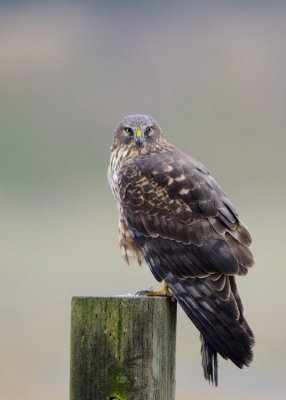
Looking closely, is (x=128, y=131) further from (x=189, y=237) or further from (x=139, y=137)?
(x=189, y=237)

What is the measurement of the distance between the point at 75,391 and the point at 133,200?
2.30m

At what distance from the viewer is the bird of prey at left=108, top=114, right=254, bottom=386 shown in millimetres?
4395

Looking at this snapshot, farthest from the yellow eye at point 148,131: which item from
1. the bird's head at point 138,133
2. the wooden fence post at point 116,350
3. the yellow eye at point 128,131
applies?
the wooden fence post at point 116,350

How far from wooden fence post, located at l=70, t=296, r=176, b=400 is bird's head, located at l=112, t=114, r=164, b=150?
2887 mm

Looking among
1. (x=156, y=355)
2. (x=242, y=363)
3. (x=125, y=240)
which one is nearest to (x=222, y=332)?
(x=242, y=363)

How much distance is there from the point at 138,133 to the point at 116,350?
3142mm

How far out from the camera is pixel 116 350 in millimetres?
3371

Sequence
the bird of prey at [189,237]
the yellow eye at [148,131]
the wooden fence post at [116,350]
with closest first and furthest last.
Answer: the wooden fence post at [116,350] < the bird of prey at [189,237] < the yellow eye at [148,131]

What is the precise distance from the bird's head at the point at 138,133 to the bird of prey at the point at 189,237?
0.8 inches

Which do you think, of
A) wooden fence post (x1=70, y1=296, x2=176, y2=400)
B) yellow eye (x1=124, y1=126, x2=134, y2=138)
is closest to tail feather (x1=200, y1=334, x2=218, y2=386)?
wooden fence post (x1=70, y1=296, x2=176, y2=400)

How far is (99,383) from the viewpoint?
3381 mm

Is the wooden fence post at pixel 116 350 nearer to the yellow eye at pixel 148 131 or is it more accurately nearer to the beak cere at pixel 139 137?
the beak cere at pixel 139 137

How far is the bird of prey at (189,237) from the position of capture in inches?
173

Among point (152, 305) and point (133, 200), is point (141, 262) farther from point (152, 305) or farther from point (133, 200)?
point (152, 305)
